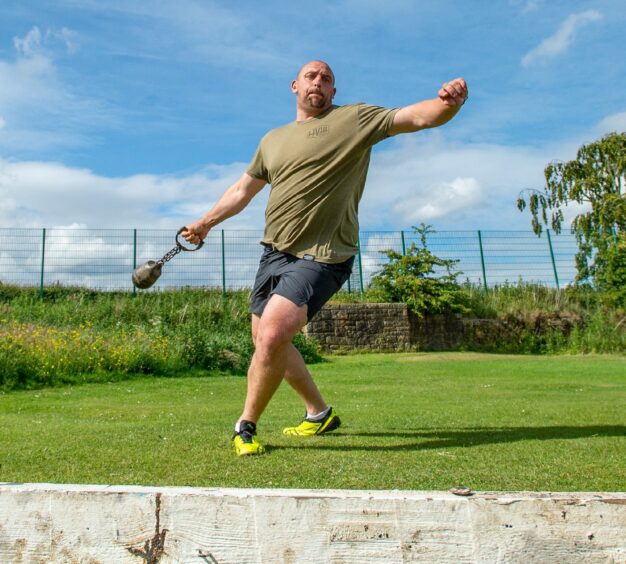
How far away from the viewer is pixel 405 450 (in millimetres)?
3754

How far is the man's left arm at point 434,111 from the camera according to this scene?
3494 mm

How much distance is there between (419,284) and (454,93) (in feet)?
51.0

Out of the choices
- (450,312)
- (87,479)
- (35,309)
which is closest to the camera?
(87,479)

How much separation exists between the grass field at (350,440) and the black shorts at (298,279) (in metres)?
0.82

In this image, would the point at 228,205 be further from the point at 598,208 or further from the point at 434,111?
the point at 598,208

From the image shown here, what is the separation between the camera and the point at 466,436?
434 centimetres

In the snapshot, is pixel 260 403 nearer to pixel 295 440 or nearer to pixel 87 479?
pixel 295 440

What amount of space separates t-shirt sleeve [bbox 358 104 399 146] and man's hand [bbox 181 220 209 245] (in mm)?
1308

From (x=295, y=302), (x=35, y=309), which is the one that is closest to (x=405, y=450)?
(x=295, y=302)

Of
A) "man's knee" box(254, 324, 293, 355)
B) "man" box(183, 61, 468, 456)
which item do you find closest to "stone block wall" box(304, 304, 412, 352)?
"man" box(183, 61, 468, 456)

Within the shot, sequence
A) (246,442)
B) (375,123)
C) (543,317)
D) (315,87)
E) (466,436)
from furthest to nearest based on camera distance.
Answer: (543,317) < (466,436) < (315,87) < (375,123) < (246,442)

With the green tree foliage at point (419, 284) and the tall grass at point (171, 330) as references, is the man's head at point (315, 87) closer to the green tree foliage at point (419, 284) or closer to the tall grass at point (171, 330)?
the tall grass at point (171, 330)

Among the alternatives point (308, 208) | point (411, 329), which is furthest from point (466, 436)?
point (411, 329)

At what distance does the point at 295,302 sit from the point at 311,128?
1078 millimetres
